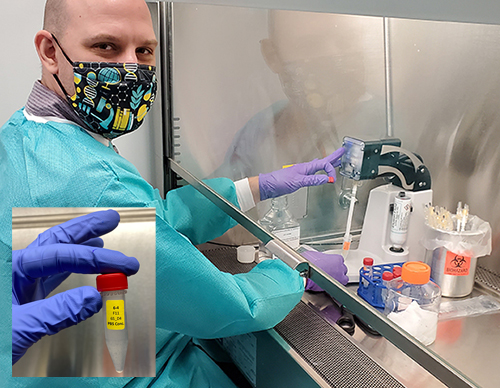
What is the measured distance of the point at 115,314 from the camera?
496mm

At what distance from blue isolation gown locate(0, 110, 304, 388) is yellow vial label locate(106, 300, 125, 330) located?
0.27 metres

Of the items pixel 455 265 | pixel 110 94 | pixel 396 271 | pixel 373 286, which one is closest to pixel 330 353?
pixel 373 286

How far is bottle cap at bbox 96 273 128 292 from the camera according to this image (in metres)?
0.49

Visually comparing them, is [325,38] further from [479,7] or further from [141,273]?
[141,273]

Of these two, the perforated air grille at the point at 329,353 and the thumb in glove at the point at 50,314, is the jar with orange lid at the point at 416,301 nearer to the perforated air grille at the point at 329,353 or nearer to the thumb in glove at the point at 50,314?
the perforated air grille at the point at 329,353

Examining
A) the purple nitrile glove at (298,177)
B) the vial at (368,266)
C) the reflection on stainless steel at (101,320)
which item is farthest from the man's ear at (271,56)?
the reflection on stainless steel at (101,320)

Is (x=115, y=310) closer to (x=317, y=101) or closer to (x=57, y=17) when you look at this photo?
(x=57, y=17)

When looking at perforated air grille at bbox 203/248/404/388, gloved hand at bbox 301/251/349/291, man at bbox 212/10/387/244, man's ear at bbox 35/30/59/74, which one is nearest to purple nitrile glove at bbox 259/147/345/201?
man at bbox 212/10/387/244

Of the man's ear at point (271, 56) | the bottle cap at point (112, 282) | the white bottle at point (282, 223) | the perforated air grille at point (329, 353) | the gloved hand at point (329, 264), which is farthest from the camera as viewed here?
the man's ear at point (271, 56)

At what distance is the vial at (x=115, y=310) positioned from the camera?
0.49 meters

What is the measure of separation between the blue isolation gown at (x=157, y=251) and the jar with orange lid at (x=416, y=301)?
0.71 ft

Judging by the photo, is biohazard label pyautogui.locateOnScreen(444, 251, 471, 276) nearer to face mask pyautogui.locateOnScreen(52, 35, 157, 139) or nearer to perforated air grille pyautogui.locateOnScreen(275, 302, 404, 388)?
perforated air grille pyautogui.locateOnScreen(275, 302, 404, 388)

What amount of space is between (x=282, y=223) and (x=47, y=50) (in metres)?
0.76

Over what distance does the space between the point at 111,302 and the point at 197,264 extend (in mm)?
321
